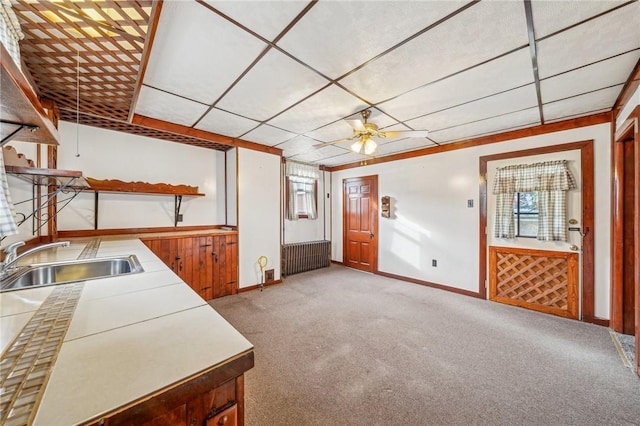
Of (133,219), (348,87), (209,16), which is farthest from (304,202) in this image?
(209,16)

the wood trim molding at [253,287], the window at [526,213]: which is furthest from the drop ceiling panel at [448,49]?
the wood trim molding at [253,287]

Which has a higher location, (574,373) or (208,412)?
(208,412)

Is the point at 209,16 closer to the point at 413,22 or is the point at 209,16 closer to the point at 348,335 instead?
the point at 413,22

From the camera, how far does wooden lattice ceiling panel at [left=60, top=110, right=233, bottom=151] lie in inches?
115

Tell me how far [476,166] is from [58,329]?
4.66m

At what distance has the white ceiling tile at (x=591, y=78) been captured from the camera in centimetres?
191

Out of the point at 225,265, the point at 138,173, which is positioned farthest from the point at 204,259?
the point at 138,173

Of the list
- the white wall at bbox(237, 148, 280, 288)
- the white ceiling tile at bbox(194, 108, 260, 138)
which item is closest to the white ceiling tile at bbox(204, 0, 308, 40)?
the white ceiling tile at bbox(194, 108, 260, 138)

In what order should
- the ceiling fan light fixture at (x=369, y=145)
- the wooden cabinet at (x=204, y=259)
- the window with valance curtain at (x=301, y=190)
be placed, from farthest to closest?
the window with valance curtain at (x=301, y=190) → the wooden cabinet at (x=204, y=259) → the ceiling fan light fixture at (x=369, y=145)

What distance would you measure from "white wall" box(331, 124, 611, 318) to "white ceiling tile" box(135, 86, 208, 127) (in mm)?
3576

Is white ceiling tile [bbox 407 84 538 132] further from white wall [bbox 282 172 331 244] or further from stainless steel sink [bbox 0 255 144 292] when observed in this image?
stainless steel sink [bbox 0 255 144 292]

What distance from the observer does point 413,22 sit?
151 cm

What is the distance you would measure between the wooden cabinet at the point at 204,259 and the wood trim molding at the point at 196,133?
4.72 ft

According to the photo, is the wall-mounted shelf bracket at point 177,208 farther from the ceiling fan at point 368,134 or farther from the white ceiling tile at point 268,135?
the ceiling fan at point 368,134
